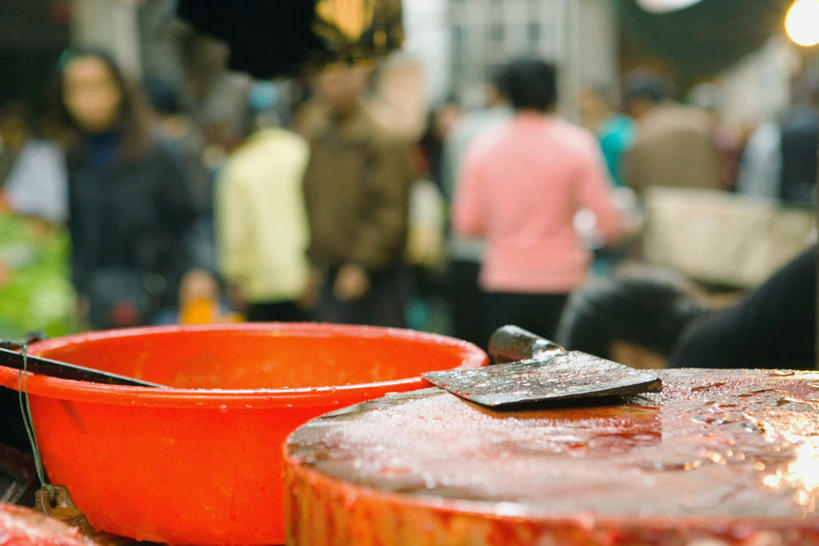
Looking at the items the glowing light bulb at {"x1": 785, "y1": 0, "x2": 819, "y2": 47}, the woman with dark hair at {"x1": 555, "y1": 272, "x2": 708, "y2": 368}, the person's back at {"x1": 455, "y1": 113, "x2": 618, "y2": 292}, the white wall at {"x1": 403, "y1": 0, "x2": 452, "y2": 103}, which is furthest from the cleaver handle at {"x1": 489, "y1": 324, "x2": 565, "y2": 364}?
the white wall at {"x1": 403, "y1": 0, "x2": 452, "y2": 103}

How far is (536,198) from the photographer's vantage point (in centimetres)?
505

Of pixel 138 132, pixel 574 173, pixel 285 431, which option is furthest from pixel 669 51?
pixel 285 431

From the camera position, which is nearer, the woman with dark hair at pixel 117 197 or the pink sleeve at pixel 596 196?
the woman with dark hair at pixel 117 197

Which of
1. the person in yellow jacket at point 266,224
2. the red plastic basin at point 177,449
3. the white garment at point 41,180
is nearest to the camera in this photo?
the red plastic basin at point 177,449

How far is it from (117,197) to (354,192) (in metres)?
1.28

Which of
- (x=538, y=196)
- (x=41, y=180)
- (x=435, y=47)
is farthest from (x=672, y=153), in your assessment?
(x=435, y=47)

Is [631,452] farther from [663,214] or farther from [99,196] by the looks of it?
[663,214]

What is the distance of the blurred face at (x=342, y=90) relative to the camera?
201 inches

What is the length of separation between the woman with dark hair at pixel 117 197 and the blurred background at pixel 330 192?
1cm

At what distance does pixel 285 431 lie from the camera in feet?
3.78

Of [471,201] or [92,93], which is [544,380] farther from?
[471,201]

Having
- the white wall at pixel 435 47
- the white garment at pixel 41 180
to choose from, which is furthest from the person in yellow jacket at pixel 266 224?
the white wall at pixel 435 47

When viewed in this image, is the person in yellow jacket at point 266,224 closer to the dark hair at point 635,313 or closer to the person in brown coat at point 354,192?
the person in brown coat at point 354,192

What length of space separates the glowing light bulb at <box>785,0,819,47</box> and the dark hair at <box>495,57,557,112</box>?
3.35m
